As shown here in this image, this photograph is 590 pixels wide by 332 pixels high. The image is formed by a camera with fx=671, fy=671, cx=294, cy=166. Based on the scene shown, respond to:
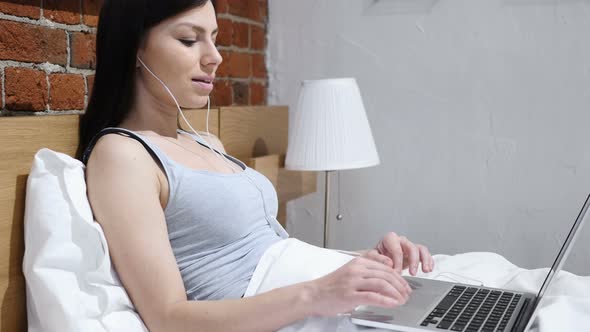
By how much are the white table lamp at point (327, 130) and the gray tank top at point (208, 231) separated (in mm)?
646

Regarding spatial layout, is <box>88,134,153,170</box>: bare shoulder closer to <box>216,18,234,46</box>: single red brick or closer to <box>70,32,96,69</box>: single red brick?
<box>70,32,96,69</box>: single red brick

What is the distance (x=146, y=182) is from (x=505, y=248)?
1.45 m

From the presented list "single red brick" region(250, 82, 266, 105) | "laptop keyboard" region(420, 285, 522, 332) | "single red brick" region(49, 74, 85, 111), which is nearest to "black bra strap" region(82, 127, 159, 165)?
"single red brick" region(49, 74, 85, 111)

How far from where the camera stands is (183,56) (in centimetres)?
131

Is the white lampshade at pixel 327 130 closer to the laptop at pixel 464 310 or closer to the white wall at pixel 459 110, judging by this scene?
the white wall at pixel 459 110

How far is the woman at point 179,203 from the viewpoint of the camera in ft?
3.48

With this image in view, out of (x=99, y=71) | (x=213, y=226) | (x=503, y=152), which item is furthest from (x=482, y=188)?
(x=99, y=71)

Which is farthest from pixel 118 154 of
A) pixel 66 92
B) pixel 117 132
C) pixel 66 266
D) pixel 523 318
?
pixel 523 318

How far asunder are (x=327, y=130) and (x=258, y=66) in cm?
57

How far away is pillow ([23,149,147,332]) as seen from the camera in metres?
1.06

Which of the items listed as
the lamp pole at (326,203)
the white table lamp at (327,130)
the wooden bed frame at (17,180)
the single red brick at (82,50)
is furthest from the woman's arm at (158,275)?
the lamp pole at (326,203)

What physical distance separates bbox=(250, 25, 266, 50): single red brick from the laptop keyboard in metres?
1.34

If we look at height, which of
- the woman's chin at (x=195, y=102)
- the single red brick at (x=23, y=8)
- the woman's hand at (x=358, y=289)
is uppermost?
the single red brick at (x=23, y=8)

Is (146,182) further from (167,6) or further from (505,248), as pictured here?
(505,248)
